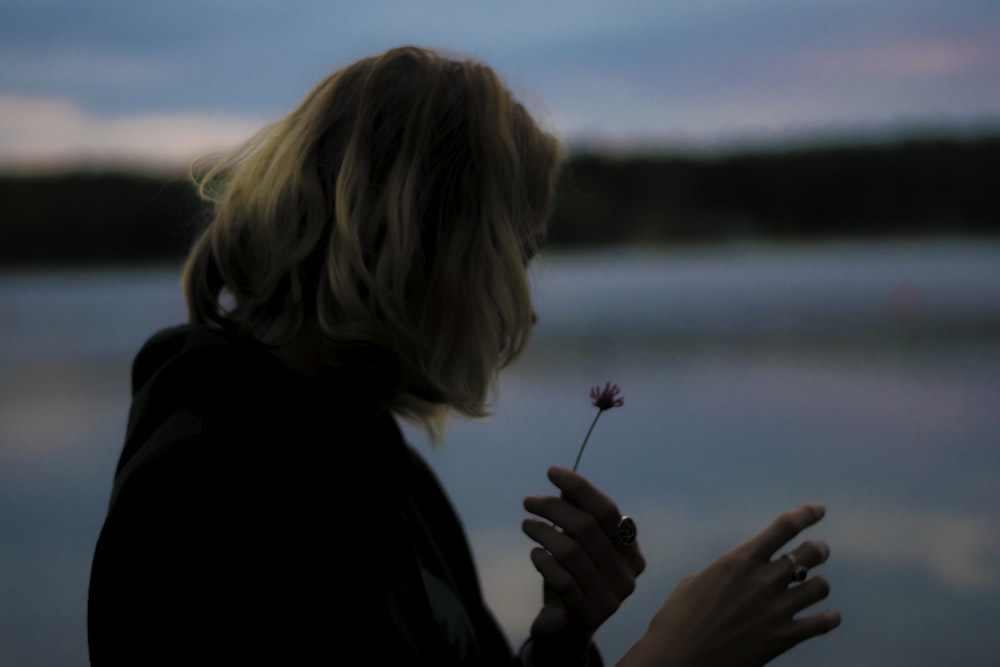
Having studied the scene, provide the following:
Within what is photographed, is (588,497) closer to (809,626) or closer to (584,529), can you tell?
(584,529)

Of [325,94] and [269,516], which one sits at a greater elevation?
[325,94]

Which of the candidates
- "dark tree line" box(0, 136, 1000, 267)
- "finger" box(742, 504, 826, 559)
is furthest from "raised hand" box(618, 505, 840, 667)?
"dark tree line" box(0, 136, 1000, 267)

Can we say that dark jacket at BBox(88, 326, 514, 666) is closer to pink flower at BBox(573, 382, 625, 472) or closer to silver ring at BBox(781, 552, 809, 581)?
pink flower at BBox(573, 382, 625, 472)

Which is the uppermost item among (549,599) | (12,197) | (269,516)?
(12,197)

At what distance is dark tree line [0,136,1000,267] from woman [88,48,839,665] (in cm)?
159

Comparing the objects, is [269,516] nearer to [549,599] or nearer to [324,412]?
[324,412]

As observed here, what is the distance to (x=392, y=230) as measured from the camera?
80cm

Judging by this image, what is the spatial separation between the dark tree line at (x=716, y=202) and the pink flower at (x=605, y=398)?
67.9 inches

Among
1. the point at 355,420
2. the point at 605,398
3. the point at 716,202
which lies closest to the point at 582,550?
the point at 605,398

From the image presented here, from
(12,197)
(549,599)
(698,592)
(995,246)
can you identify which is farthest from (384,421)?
(995,246)

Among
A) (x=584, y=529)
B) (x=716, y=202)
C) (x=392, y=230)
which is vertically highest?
(x=716, y=202)

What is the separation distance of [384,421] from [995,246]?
138 inches

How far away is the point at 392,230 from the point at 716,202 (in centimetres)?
273

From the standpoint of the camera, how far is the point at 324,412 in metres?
0.80
